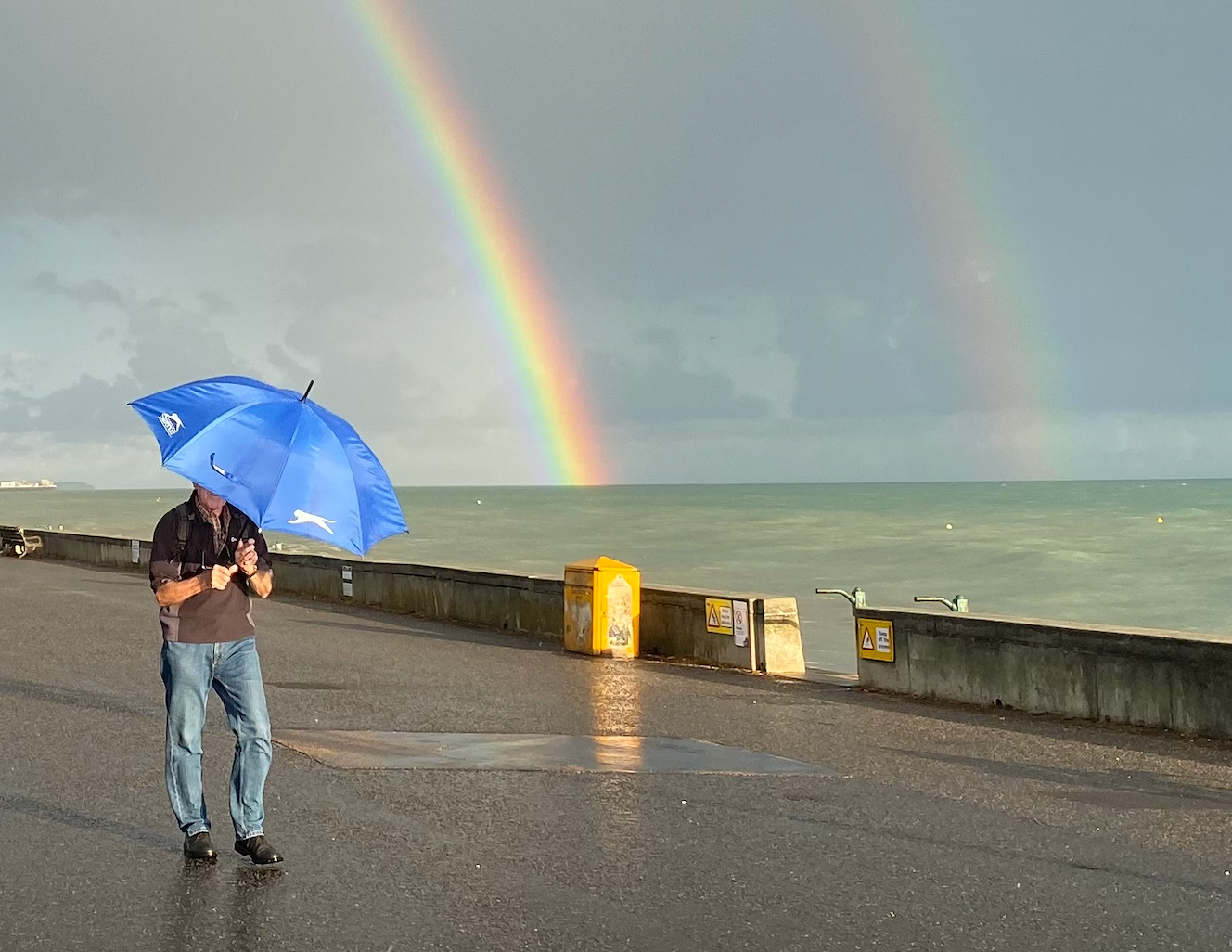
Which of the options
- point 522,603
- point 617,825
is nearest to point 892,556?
point 522,603

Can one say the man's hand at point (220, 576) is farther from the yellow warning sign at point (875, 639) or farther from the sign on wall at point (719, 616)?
the sign on wall at point (719, 616)

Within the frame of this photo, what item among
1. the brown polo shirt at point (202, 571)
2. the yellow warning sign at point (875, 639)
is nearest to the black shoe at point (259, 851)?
the brown polo shirt at point (202, 571)

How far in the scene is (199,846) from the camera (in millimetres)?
6395

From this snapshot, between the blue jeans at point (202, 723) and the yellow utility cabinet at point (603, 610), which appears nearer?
the blue jeans at point (202, 723)

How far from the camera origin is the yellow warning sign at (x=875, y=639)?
511 inches

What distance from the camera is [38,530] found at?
36.1 m

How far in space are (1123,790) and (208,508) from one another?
5.74m

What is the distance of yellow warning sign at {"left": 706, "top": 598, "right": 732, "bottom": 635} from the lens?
1480cm

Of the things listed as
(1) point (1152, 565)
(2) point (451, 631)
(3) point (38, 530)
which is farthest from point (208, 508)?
(1) point (1152, 565)

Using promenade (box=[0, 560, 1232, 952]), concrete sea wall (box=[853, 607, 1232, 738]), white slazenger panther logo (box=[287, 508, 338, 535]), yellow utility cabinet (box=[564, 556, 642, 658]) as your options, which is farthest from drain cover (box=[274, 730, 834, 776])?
yellow utility cabinet (box=[564, 556, 642, 658])

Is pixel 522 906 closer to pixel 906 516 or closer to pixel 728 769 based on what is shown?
pixel 728 769

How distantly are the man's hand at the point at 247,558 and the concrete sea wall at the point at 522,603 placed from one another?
867cm

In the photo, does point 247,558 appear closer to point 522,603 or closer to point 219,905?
point 219,905

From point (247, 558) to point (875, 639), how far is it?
8.21m
